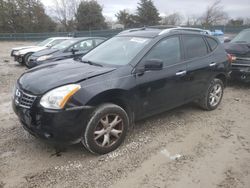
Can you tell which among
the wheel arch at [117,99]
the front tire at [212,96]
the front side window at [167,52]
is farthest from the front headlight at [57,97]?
the front tire at [212,96]

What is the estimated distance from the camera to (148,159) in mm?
3506

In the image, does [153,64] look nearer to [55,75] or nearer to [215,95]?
[55,75]

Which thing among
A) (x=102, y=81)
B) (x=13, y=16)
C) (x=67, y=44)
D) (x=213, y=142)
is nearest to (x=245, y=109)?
(x=213, y=142)

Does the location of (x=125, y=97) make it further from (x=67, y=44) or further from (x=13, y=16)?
(x=13, y=16)

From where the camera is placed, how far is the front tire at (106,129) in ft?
10.9

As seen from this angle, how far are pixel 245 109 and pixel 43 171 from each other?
445 cm

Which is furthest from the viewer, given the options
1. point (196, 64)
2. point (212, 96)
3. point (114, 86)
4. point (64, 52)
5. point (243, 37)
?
point (64, 52)

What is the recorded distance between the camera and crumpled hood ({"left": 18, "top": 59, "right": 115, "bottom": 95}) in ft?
10.7

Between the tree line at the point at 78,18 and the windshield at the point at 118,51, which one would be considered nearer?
the windshield at the point at 118,51

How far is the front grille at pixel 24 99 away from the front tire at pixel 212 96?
3399 millimetres

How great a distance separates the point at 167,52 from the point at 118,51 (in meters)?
0.83

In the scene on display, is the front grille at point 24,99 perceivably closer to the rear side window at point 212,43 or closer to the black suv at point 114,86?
the black suv at point 114,86

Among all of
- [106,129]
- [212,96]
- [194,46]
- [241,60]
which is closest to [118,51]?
[106,129]

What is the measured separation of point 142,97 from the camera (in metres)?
3.85
